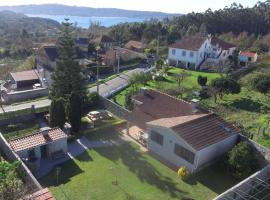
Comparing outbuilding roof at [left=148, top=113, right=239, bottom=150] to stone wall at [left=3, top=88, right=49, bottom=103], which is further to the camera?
stone wall at [left=3, top=88, right=49, bottom=103]

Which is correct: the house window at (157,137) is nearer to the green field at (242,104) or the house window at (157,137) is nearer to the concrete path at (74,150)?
the concrete path at (74,150)

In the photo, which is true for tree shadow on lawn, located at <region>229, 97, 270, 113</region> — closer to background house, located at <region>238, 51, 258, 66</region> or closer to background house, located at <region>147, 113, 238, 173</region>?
background house, located at <region>147, 113, 238, 173</region>

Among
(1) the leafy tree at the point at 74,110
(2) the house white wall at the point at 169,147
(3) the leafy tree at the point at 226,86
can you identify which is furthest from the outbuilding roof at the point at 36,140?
(3) the leafy tree at the point at 226,86

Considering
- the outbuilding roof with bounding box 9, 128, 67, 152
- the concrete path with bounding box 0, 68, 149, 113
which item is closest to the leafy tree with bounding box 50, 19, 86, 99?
the concrete path with bounding box 0, 68, 149, 113

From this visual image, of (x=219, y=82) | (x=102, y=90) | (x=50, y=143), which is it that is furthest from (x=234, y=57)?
(x=50, y=143)

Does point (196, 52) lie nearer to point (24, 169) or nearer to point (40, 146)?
point (40, 146)
